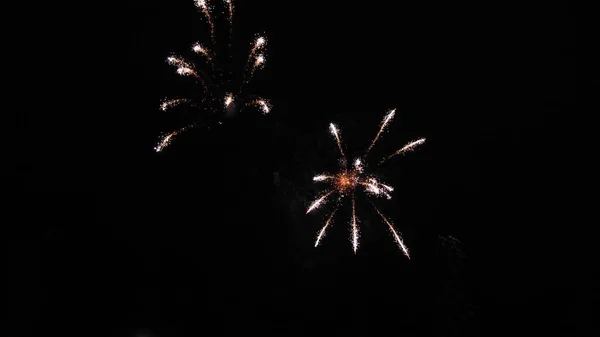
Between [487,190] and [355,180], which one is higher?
[487,190]

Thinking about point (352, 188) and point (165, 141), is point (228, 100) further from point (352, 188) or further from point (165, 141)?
point (352, 188)

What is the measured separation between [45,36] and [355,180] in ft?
48.0

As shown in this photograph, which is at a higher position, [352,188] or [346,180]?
[346,180]

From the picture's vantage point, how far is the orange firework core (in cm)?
1475

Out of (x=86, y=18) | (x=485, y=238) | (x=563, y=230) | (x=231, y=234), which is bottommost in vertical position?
(x=231, y=234)

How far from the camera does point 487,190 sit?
54.2 feet

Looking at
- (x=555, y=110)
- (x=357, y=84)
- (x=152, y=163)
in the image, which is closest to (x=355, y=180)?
(x=357, y=84)

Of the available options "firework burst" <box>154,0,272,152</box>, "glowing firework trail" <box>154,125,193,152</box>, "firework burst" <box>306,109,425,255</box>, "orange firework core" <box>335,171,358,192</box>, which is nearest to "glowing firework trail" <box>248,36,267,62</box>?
"firework burst" <box>154,0,272,152</box>

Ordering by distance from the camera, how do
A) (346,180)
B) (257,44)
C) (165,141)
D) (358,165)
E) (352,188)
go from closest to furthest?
1. (257,44)
2. (352,188)
3. (346,180)
4. (358,165)
5. (165,141)

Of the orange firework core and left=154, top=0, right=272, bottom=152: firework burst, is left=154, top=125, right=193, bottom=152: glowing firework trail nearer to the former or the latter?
left=154, top=0, right=272, bottom=152: firework burst

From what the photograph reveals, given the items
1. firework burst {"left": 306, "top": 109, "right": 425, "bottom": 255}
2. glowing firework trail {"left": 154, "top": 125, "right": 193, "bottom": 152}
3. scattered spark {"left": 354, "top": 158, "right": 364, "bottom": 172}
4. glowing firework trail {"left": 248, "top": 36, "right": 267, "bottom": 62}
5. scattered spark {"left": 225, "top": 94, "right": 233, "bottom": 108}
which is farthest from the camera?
glowing firework trail {"left": 154, "top": 125, "right": 193, "bottom": 152}

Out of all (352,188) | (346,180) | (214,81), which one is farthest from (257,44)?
(352,188)

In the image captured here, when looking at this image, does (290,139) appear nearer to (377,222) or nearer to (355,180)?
(355,180)

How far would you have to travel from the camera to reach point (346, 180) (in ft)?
48.9
